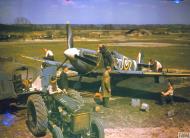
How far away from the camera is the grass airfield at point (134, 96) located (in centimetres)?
563

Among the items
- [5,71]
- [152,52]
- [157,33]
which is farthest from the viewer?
[152,52]

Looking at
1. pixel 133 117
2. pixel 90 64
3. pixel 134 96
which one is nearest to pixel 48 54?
pixel 90 64

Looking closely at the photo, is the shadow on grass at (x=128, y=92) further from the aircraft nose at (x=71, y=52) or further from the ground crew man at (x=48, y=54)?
the ground crew man at (x=48, y=54)

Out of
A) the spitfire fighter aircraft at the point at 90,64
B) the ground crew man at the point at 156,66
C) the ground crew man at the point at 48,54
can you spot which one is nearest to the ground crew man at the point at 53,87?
the spitfire fighter aircraft at the point at 90,64

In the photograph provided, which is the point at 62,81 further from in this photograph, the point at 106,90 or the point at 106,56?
the point at 106,56

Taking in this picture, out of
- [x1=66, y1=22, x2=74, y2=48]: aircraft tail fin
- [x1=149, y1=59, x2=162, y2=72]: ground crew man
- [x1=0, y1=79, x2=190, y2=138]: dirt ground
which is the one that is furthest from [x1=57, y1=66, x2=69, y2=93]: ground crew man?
[x1=149, y1=59, x2=162, y2=72]: ground crew man

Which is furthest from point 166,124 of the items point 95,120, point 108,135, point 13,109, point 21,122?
point 13,109

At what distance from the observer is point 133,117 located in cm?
621

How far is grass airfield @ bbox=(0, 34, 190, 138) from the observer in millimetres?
5629

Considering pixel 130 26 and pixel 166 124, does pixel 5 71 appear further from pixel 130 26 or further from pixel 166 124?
pixel 166 124

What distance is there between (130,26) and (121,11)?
0.64 meters

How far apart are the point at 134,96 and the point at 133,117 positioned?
4.77ft

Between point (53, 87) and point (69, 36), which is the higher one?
point (69, 36)

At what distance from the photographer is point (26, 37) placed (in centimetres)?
698
